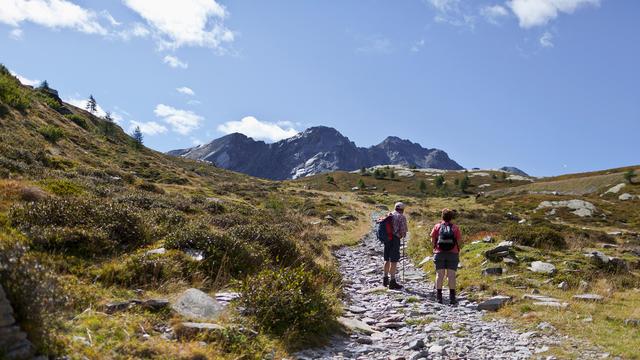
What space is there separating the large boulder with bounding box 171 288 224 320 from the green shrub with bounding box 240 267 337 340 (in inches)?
26.3

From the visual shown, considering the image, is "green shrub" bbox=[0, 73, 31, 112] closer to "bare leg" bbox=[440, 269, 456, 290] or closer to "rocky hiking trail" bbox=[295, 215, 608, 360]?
"rocky hiking trail" bbox=[295, 215, 608, 360]

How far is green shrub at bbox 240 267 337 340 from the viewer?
800 cm

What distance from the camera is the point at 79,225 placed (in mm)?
9500

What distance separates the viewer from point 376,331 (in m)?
9.73

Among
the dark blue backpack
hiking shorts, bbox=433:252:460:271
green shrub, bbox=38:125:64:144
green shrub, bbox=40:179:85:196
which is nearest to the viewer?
hiking shorts, bbox=433:252:460:271

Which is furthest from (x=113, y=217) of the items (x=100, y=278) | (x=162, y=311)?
(x=162, y=311)

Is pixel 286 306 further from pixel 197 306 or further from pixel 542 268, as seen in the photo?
pixel 542 268

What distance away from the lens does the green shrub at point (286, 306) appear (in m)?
8.00

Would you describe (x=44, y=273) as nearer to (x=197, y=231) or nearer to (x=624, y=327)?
(x=197, y=231)

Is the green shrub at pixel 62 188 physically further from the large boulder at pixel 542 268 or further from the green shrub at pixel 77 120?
the green shrub at pixel 77 120

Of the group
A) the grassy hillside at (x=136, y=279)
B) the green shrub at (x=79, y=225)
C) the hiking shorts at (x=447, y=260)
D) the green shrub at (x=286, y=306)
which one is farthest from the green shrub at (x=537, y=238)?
the green shrub at (x=79, y=225)

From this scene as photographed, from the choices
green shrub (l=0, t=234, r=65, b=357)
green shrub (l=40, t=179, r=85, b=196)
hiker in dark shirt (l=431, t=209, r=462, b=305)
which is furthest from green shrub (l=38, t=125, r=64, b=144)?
green shrub (l=0, t=234, r=65, b=357)

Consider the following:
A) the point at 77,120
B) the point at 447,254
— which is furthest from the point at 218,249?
the point at 77,120

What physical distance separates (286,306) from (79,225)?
503 cm
